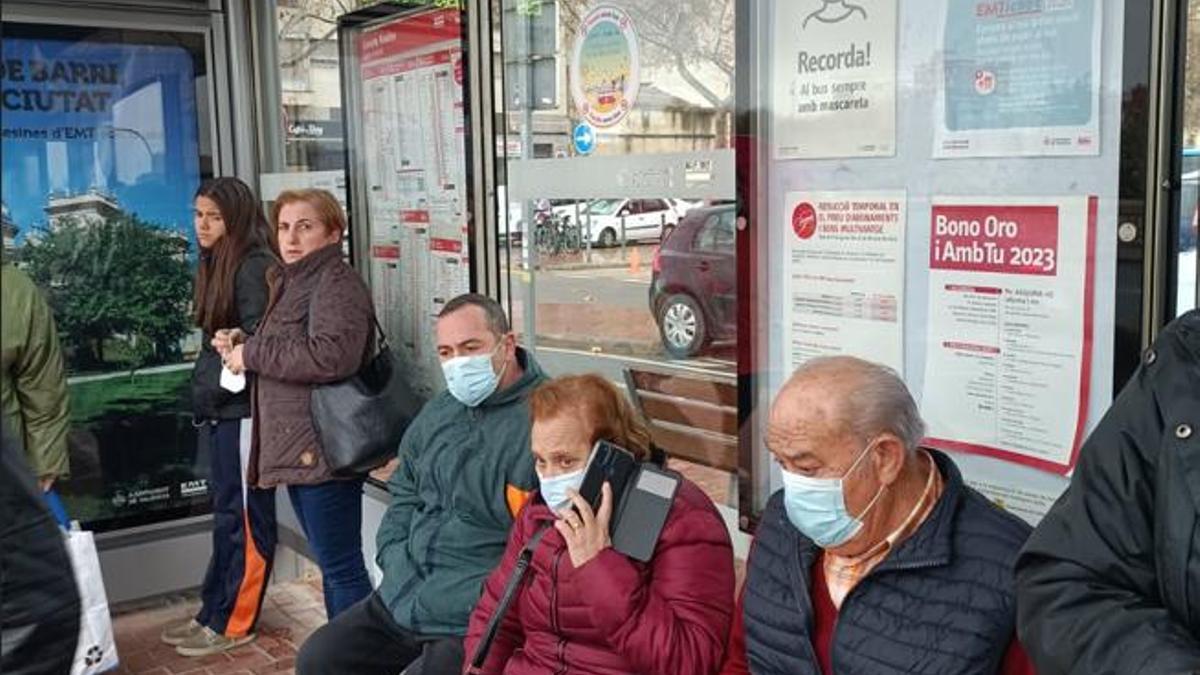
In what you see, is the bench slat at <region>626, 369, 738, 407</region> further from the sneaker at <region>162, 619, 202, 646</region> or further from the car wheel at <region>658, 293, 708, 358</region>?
the sneaker at <region>162, 619, 202, 646</region>

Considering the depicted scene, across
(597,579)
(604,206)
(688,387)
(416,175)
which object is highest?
Result: (416,175)

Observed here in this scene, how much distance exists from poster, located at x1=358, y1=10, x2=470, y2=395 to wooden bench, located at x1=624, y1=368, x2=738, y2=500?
106cm

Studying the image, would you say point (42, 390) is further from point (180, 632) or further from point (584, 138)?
point (584, 138)

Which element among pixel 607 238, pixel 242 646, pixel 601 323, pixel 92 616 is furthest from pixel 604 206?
pixel 242 646

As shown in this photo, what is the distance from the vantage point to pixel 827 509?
2.33 meters

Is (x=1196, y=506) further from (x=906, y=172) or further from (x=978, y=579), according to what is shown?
(x=906, y=172)

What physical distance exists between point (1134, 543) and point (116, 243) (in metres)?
4.62

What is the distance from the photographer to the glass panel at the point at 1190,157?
2443 millimetres

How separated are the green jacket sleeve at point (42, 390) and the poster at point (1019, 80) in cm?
294

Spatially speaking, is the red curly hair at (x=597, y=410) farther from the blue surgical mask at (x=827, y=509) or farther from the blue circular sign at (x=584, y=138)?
the blue circular sign at (x=584, y=138)

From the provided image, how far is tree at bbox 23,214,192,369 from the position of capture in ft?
17.4

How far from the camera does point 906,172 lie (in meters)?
2.99

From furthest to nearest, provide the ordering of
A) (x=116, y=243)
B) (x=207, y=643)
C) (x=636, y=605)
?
(x=116, y=243) → (x=207, y=643) → (x=636, y=605)

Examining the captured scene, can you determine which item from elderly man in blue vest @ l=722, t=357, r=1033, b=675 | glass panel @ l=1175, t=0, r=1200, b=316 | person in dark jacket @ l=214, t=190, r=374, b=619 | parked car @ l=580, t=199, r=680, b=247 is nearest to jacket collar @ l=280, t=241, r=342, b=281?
person in dark jacket @ l=214, t=190, r=374, b=619
